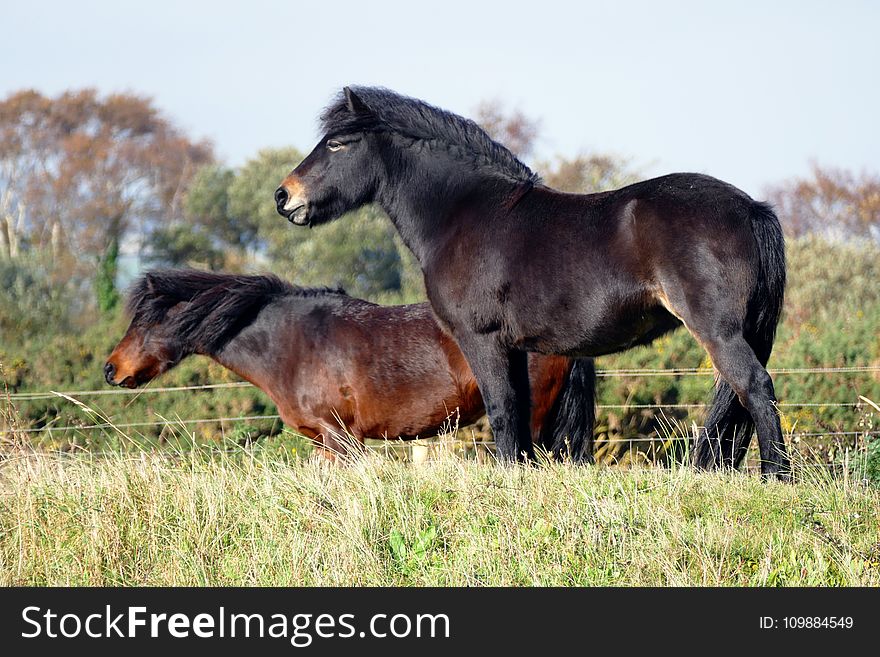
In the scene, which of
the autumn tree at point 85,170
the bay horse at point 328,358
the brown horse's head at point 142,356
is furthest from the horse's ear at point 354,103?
the autumn tree at point 85,170

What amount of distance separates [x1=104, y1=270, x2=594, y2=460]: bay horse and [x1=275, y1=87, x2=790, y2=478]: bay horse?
4.61 ft

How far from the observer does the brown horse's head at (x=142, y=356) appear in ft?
26.8

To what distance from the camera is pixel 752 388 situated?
533 centimetres

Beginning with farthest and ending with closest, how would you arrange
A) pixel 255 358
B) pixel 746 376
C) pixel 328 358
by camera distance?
pixel 255 358 → pixel 328 358 → pixel 746 376

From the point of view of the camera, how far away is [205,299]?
818 centimetres

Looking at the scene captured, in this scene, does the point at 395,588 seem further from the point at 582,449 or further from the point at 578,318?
the point at 582,449

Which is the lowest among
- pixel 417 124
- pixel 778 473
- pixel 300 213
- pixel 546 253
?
pixel 778 473

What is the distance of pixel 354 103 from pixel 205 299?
2472 millimetres

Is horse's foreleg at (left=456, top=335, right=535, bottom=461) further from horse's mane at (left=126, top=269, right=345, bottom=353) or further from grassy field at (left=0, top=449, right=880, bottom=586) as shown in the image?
horse's mane at (left=126, top=269, right=345, bottom=353)

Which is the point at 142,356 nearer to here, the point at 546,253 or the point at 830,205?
the point at 546,253

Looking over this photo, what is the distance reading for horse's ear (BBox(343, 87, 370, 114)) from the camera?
6.41 m

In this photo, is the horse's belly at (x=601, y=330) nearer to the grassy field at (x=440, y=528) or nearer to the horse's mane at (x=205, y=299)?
the grassy field at (x=440, y=528)

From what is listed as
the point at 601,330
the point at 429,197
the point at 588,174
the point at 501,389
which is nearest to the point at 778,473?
the point at 601,330

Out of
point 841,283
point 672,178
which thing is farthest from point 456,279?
point 841,283
